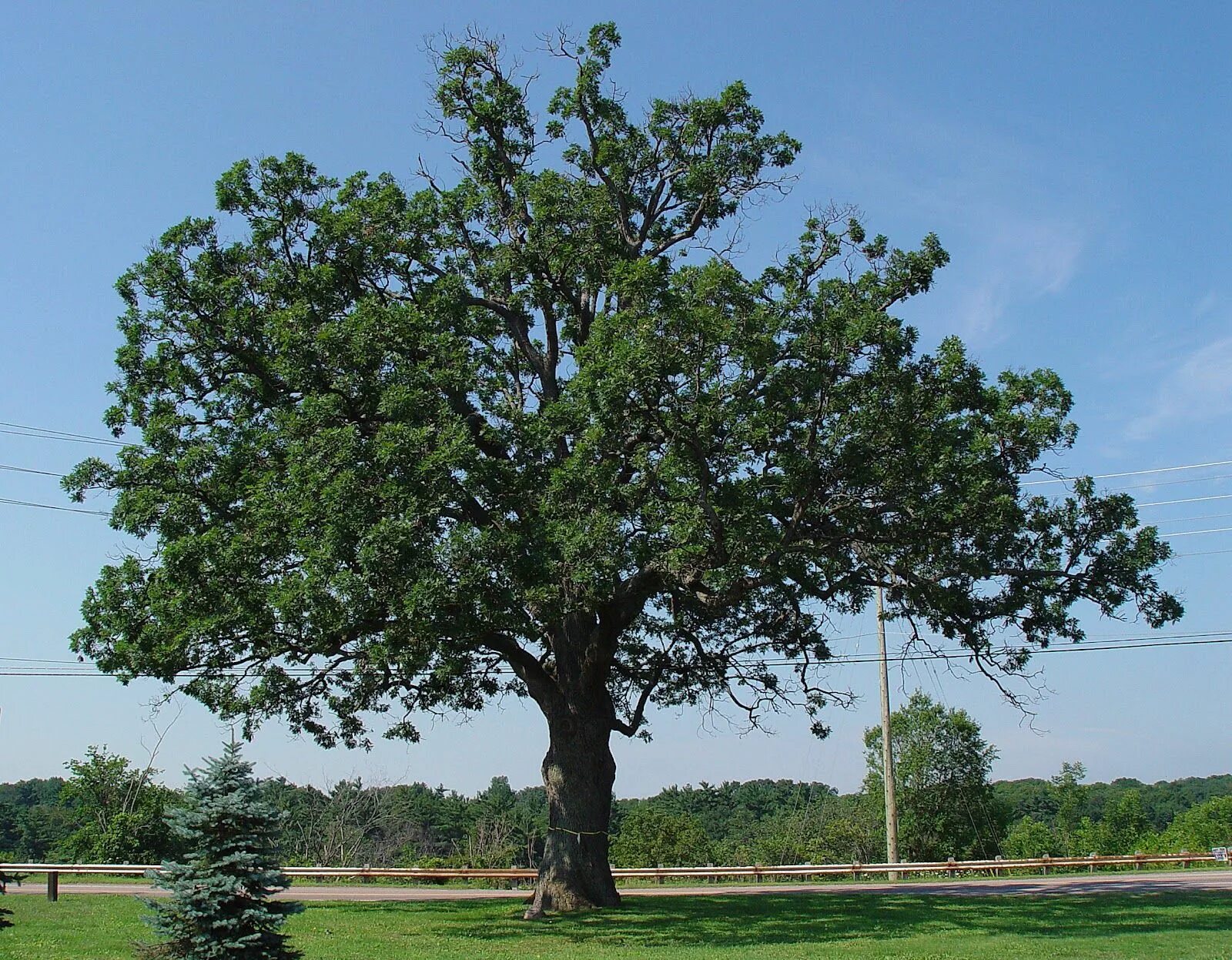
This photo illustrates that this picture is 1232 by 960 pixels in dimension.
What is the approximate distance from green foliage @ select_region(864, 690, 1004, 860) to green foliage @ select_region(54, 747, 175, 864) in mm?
33639

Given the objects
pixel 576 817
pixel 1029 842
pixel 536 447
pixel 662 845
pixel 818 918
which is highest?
pixel 536 447

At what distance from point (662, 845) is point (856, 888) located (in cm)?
2365

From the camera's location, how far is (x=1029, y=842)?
59.4 meters

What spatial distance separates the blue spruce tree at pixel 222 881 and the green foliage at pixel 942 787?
4510 centimetres

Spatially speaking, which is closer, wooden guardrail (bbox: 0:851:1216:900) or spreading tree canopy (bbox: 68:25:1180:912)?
spreading tree canopy (bbox: 68:25:1180:912)

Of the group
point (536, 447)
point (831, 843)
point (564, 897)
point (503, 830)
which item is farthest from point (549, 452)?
point (831, 843)

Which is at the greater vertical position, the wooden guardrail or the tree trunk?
the tree trunk

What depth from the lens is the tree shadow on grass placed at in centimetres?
1631

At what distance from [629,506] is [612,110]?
30.7 feet

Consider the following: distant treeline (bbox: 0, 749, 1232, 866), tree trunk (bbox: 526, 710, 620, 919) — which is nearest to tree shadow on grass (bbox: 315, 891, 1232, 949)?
tree trunk (bbox: 526, 710, 620, 919)

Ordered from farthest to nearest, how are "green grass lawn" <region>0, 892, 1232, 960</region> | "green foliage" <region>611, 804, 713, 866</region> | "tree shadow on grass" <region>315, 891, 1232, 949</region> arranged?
"green foliage" <region>611, 804, 713, 866</region>
"tree shadow on grass" <region>315, 891, 1232, 949</region>
"green grass lawn" <region>0, 892, 1232, 960</region>

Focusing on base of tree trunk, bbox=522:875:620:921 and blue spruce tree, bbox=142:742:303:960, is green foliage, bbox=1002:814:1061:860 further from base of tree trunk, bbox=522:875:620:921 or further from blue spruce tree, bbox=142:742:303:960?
blue spruce tree, bbox=142:742:303:960

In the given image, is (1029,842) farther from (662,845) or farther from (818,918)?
(818,918)

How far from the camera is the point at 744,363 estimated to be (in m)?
16.3
